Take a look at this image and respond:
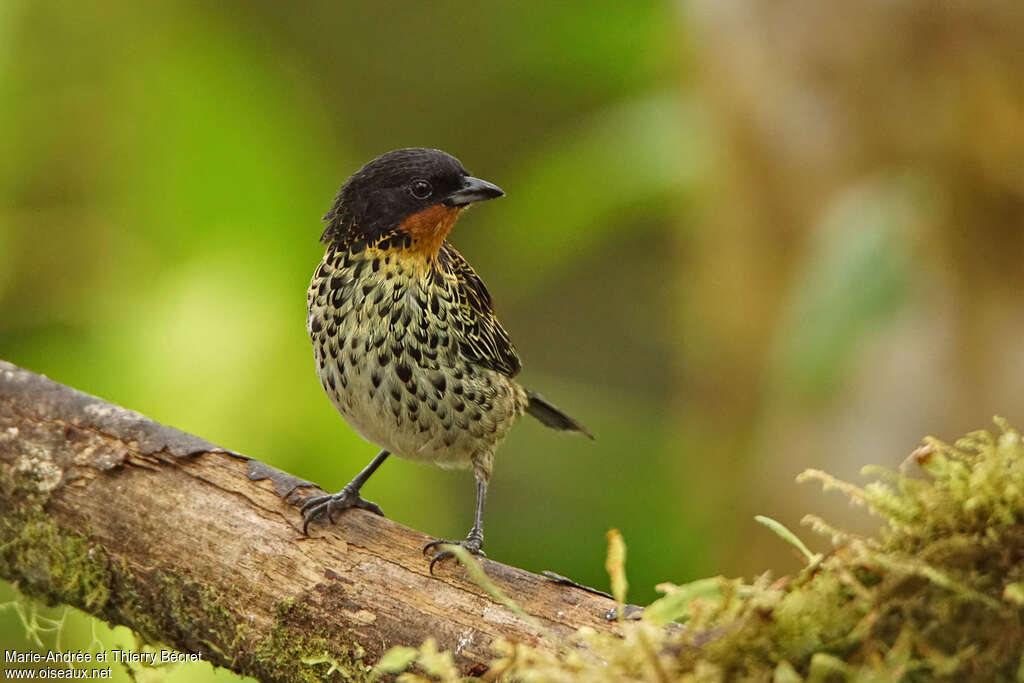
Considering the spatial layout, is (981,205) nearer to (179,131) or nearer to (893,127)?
(893,127)

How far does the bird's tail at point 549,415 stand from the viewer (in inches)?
154

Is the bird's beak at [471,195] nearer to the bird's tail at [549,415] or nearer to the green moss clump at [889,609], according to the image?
the bird's tail at [549,415]

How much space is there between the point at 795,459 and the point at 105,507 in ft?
9.76

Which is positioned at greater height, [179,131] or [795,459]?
[179,131]

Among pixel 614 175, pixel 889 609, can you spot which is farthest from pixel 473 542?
pixel 614 175

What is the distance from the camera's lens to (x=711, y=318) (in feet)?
17.8

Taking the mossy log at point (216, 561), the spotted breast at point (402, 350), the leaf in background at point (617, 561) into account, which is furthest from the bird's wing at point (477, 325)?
the leaf in background at point (617, 561)

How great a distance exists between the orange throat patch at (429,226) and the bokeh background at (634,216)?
1.43m

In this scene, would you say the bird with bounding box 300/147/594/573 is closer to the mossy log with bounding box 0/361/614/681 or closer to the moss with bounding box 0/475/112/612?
the mossy log with bounding box 0/361/614/681

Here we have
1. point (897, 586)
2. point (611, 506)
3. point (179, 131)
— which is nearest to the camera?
point (897, 586)

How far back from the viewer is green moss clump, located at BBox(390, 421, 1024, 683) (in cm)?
147

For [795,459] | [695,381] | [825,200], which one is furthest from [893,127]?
[695,381]

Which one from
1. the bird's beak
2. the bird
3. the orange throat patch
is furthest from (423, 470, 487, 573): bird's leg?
the bird's beak

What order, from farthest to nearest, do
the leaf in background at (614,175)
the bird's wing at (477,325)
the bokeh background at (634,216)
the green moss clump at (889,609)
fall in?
the leaf in background at (614,175) < the bokeh background at (634,216) < the bird's wing at (477,325) < the green moss clump at (889,609)
